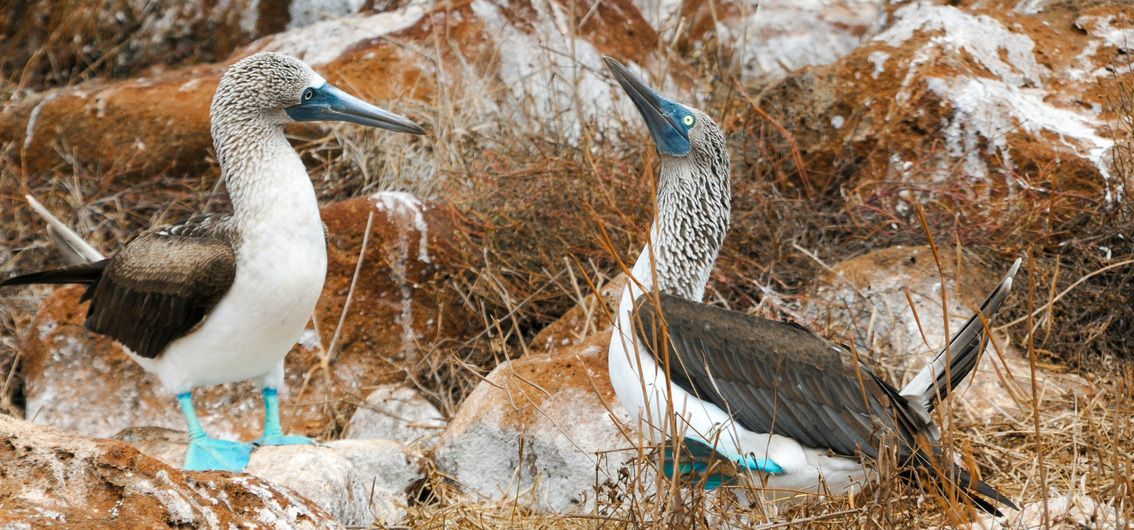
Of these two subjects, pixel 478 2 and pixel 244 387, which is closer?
pixel 244 387

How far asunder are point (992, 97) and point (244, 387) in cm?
329

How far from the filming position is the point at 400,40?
645 centimetres

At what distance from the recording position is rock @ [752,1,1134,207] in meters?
4.97

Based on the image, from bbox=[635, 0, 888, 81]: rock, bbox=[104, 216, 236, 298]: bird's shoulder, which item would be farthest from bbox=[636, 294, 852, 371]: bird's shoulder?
bbox=[635, 0, 888, 81]: rock

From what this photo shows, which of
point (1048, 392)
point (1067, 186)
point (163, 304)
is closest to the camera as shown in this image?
point (163, 304)

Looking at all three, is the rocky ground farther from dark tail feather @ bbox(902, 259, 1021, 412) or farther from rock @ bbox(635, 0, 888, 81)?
rock @ bbox(635, 0, 888, 81)

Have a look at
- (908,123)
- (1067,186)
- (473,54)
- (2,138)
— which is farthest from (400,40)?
(1067,186)

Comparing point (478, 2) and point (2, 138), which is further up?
point (478, 2)

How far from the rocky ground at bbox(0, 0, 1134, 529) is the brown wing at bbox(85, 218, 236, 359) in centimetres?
38

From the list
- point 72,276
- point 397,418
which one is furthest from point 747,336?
point 72,276

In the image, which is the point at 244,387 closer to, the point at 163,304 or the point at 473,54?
the point at 163,304

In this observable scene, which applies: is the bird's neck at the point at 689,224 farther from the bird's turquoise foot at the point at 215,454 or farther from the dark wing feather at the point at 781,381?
the bird's turquoise foot at the point at 215,454

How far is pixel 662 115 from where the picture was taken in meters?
3.78

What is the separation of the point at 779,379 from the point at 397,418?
5.66 feet
